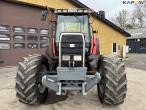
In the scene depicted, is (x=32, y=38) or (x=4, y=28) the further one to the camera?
(x=32, y=38)

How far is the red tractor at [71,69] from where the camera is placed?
7406 millimetres

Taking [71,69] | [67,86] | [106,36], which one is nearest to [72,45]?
[71,69]

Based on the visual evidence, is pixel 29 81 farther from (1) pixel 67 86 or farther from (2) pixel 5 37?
(2) pixel 5 37

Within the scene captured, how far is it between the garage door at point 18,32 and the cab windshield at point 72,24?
366 inches

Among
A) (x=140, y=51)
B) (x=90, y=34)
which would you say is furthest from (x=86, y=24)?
(x=140, y=51)

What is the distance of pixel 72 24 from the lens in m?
8.48

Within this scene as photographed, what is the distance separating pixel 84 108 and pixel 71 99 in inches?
39.4

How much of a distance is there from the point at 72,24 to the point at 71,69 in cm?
160

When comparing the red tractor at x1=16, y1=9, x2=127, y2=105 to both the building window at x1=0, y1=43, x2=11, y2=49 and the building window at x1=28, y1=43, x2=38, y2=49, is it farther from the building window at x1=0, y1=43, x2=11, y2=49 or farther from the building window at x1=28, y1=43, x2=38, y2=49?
the building window at x1=28, y1=43, x2=38, y2=49

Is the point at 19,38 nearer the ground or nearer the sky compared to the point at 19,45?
nearer the sky

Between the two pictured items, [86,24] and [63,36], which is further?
[86,24]

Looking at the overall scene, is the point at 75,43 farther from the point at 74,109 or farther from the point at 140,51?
the point at 140,51

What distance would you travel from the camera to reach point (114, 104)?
7.68 meters

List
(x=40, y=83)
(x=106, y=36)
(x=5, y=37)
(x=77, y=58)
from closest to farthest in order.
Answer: (x=77, y=58)
(x=40, y=83)
(x=5, y=37)
(x=106, y=36)
